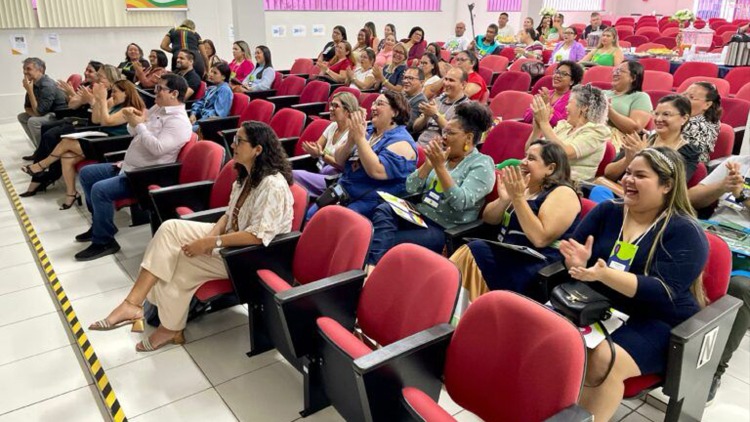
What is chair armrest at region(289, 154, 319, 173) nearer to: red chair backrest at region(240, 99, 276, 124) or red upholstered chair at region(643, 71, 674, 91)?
red chair backrest at region(240, 99, 276, 124)

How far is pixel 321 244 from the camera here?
2.32 metres

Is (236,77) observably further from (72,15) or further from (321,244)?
(321,244)

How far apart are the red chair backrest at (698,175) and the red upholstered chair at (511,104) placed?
1697 mm

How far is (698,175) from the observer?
2920mm

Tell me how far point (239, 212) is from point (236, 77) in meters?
4.72

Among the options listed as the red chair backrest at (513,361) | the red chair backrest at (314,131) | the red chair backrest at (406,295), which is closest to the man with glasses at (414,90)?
the red chair backrest at (314,131)

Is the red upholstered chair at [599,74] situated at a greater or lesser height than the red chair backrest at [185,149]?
greater

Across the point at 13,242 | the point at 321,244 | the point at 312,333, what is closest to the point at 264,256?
the point at 321,244

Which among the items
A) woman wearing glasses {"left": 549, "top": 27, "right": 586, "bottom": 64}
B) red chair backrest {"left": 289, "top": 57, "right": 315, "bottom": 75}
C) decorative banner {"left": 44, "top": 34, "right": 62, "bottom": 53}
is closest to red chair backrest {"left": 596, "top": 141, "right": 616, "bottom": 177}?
woman wearing glasses {"left": 549, "top": 27, "right": 586, "bottom": 64}

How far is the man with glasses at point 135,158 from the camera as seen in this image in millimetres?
3543

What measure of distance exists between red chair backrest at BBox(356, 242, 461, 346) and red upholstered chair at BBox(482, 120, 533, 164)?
1.84 m

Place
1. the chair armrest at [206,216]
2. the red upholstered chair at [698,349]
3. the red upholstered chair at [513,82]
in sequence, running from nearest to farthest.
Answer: the red upholstered chair at [698,349] < the chair armrest at [206,216] < the red upholstered chair at [513,82]

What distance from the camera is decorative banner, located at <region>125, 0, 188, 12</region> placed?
27.5 feet

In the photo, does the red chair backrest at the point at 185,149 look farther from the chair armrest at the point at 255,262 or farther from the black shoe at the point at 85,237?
the chair armrest at the point at 255,262
